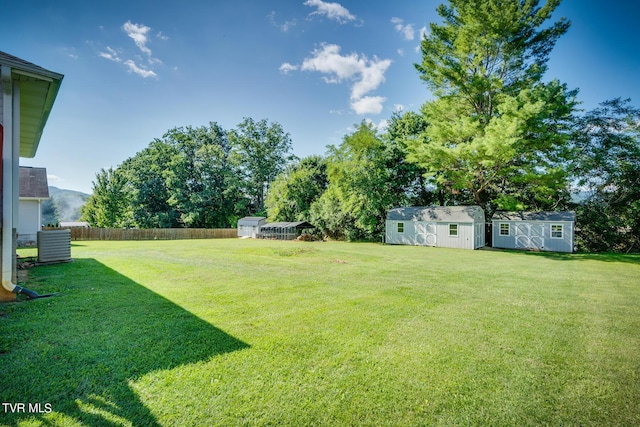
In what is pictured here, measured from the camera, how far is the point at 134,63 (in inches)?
498

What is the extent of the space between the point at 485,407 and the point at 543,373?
3.67ft

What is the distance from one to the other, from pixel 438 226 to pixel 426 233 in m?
1.07

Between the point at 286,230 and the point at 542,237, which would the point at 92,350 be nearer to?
the point at 542,237

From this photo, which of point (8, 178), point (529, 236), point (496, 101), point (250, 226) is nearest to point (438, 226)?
point (529, 236)

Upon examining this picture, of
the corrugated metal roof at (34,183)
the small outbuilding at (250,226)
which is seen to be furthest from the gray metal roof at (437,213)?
the corrugated metal roof at (34,183)

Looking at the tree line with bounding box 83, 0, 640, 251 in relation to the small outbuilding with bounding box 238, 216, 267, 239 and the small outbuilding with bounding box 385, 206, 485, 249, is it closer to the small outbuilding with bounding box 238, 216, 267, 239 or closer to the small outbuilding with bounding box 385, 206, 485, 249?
the small outbuilding with bounding box 385, 206, 485, 249

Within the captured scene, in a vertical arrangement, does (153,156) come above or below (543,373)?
above

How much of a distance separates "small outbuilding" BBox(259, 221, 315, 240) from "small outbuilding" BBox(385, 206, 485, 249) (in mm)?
8628

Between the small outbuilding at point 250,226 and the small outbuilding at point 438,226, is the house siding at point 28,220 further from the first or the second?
the small outbuilding at point 438,226

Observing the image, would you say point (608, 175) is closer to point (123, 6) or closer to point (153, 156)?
point (123, 6)

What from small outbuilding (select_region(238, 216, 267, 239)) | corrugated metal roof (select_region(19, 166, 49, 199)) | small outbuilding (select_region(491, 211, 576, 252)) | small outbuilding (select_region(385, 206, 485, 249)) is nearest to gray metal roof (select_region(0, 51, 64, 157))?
corrugated metal roof (select_region(19, 166, 49, 199))

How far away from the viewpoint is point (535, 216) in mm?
19031

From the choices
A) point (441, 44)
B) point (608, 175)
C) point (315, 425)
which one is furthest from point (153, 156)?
point (608, 175)

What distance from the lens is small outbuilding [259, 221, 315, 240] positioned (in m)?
27.9
